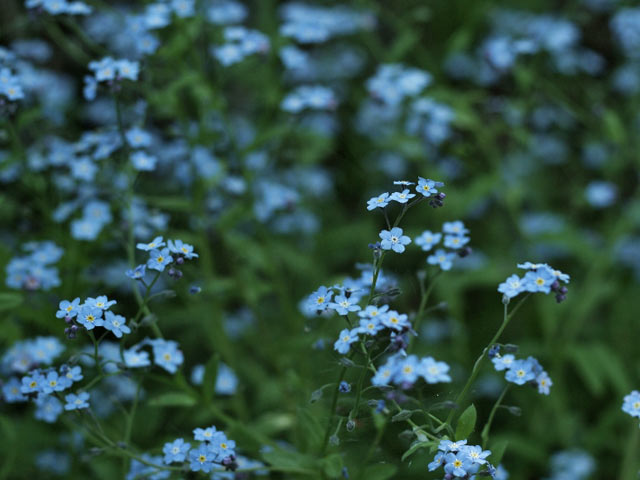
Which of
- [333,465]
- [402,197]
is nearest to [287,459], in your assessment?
[333,465]

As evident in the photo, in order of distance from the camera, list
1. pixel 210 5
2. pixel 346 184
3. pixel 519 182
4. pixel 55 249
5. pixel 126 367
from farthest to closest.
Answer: pixel 346 184 → pixel 519 182 → pixel 210 5 → pixel 55 249 → pixel 126 367

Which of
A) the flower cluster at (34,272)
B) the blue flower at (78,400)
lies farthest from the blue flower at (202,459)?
the flower cluster at (34,272)

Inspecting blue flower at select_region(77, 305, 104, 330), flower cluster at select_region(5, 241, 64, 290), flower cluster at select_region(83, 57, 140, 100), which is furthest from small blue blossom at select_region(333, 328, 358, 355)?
flower cluster at select_region(5, 241, 64, 290)

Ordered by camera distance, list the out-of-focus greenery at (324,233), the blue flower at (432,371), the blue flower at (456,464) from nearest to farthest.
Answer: the blue flower at (456,464)
the blue flower at (432,371)
the out-of-focus greenery at (324,233)

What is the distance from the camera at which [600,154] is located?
622 cm

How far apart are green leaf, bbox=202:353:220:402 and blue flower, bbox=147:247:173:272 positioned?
2.28 feet

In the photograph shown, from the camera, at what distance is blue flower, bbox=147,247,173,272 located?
2.62m

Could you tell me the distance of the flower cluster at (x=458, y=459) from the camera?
229cm

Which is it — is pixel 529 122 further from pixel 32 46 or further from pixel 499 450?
pixel 499 450

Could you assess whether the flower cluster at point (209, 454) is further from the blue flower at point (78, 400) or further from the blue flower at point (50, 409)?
the blue flower at point (50, 409)

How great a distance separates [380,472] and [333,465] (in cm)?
21

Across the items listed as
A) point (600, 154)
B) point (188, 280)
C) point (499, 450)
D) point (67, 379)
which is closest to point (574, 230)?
point (600, 154)

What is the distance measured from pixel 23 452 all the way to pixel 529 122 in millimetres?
4849

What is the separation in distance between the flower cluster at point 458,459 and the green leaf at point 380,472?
0.48m
